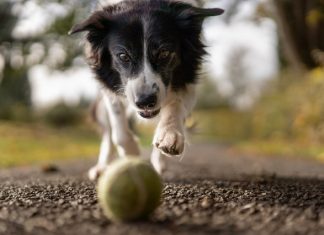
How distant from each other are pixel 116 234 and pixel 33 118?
2631 cm

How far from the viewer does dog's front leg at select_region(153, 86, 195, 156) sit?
430 cm

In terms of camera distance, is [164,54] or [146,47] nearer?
[146,47]

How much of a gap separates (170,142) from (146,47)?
904mm

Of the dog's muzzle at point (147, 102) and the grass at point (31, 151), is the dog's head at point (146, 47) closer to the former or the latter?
the dog's muzzle at point (147, 102)

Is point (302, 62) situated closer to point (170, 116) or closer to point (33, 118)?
point (170, 116)

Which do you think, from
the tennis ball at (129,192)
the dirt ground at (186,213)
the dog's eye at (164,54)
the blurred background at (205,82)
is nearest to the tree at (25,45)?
the blurred background at (205,82)

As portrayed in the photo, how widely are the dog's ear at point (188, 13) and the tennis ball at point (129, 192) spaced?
2341 mm

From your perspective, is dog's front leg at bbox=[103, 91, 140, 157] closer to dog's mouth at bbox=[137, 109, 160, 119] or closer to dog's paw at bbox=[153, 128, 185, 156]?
dog's mouth at bbox=[137, 109, 160, 119]

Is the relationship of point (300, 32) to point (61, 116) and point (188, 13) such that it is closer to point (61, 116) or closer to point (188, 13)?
point (188, 13)

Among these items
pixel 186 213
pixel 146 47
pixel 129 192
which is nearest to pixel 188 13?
pixel 146 47

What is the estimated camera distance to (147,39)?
462 cm

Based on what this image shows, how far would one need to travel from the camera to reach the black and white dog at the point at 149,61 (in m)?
4.44

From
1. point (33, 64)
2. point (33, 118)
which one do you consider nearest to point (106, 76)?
point (33, 64)

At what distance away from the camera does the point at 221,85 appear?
40844mm
